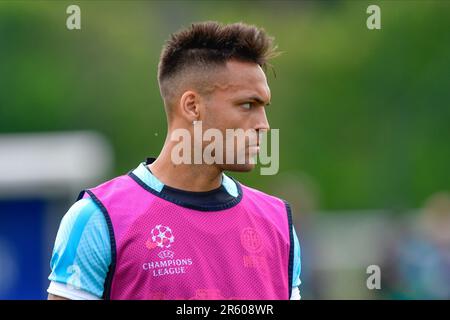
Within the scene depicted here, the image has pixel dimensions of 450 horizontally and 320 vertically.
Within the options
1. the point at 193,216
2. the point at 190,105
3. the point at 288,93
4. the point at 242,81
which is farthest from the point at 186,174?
the point at 288,93

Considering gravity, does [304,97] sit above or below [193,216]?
below

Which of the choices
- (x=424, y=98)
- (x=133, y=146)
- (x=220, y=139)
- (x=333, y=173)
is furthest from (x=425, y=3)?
(x=220, y=139)

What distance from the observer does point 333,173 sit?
22.7 metres

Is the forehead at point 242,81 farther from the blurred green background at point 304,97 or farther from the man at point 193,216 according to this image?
the blurred green background at point 304,97

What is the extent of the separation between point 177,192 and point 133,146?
16885 millimetres

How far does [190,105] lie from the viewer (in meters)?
5.18

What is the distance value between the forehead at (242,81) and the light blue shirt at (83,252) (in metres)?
0.82

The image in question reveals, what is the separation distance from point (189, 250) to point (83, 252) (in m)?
0.46

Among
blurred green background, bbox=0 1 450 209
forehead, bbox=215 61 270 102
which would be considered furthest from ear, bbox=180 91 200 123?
blurred green background, bbox=0 1 450 209

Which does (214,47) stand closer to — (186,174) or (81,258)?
(186,174)

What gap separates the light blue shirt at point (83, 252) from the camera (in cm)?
472

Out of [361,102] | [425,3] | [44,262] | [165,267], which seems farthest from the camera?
[361,102]

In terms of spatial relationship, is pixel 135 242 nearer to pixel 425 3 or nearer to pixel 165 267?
pixel 165 267
